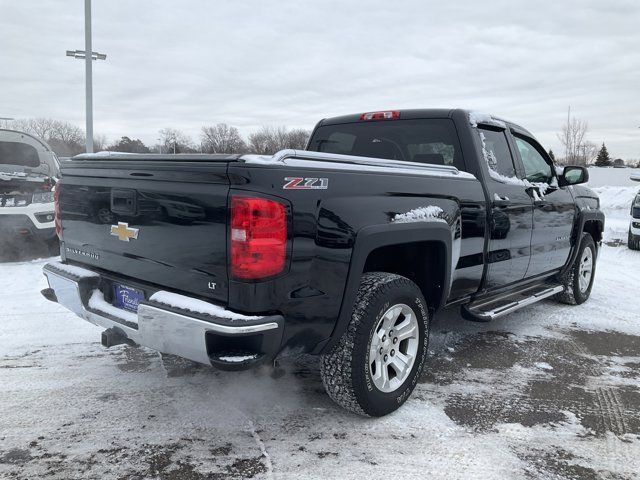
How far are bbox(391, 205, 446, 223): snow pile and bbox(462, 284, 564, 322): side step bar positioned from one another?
97 cm

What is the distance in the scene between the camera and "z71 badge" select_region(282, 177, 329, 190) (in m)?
2.47

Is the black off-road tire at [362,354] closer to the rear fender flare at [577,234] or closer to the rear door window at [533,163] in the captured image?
the rear door window at [533,163]

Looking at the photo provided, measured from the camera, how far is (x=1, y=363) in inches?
150

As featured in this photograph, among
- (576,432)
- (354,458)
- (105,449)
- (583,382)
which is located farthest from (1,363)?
(583,382)

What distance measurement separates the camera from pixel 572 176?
510 centimetres

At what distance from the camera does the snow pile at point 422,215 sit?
304cm

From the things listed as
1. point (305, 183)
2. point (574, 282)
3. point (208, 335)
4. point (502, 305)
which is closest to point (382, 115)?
point (502, 305)

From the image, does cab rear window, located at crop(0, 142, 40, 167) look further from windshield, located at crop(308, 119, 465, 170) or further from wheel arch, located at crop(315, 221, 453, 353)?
wheel arch, located at crop(315, 221, 453, 353)

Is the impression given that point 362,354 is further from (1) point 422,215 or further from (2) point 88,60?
(2) point 88,60

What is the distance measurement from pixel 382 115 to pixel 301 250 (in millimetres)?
2391

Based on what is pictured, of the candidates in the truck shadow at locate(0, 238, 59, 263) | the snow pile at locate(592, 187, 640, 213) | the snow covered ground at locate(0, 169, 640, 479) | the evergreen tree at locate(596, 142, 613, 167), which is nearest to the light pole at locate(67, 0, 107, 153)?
the truck shadow at locate(0, 238, 59, 263)

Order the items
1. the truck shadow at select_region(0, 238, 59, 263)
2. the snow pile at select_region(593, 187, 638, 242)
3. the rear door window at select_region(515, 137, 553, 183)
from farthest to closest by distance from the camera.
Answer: the snow pile at select_region(593, 187, 638, 242) → the truck shadow at select_region(0, 238, 59, 263) → the rear door window at select_region(515, 137, 553, 183)

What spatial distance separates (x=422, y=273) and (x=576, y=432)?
131 cm

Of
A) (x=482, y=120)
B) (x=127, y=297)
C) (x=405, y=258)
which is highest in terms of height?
(x=482, y=120)
